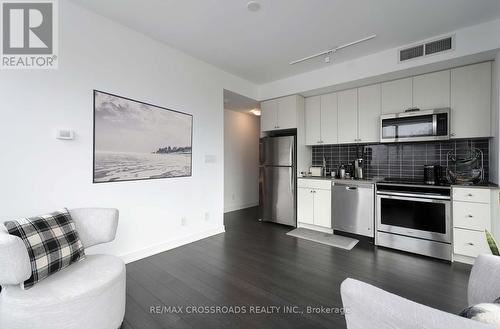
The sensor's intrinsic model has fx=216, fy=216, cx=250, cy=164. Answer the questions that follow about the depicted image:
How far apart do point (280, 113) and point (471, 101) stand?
2.66 m

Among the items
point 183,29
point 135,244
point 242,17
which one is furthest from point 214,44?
point 135,244

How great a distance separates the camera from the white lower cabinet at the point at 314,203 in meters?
3.62

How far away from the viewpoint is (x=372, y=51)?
3.05 m

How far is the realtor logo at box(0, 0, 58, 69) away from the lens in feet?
6.01

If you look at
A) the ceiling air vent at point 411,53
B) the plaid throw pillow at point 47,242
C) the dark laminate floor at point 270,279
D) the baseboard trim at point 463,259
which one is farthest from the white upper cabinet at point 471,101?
the plaid throw pillow at point 47,242

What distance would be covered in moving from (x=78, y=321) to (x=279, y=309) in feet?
4.48

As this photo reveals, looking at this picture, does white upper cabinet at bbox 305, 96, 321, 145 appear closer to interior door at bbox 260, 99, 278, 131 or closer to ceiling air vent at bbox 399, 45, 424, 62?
interior door at bbox 260, 99, 278, 131

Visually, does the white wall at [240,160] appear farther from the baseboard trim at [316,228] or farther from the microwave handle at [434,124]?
the microwave handle at [434,124]

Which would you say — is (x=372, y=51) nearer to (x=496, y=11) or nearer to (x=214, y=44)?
(x=496, y=11)

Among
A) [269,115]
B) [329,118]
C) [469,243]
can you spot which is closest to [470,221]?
[469,243]

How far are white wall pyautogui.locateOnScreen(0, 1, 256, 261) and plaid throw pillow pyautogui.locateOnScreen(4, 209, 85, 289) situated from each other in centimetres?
57

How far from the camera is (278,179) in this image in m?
4.20

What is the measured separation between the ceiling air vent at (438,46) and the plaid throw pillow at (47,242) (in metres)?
4.23

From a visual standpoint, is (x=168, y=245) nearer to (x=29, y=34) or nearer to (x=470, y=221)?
(x=29, y=34)
